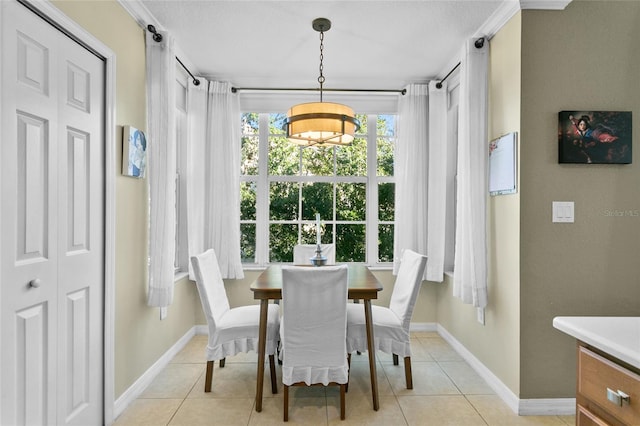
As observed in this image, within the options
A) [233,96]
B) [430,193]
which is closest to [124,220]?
[233,96]

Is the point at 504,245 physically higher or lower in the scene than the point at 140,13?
lower

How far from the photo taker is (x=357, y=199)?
4.13 metres

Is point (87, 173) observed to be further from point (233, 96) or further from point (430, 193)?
point (430, 193)

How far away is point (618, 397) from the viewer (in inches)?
41.4

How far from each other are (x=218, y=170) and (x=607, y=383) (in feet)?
10.9

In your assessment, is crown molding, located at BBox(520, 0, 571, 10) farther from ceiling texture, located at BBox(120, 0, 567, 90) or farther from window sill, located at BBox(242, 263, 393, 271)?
window sill, located at BBox(242, 263, 393, 271)

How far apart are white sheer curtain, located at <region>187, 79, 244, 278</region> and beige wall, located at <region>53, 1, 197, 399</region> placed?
97 cm

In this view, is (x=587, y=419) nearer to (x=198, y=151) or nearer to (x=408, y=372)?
(x=408, y=372)

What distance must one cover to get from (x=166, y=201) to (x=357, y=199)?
2.11 metres

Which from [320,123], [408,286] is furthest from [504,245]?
[320,123]

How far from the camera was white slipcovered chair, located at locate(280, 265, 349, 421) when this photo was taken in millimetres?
2197

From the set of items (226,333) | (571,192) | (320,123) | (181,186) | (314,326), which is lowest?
(226,333)

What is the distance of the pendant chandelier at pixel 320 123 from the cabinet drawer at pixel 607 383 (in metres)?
1.78

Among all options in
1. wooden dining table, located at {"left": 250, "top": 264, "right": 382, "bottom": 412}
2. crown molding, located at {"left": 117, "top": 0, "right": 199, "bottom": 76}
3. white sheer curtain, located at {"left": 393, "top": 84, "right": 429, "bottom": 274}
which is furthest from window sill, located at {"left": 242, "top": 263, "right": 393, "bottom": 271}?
crown molding, located at {"left": 117, "top": 0, "right": 199, "bottom": 76}
